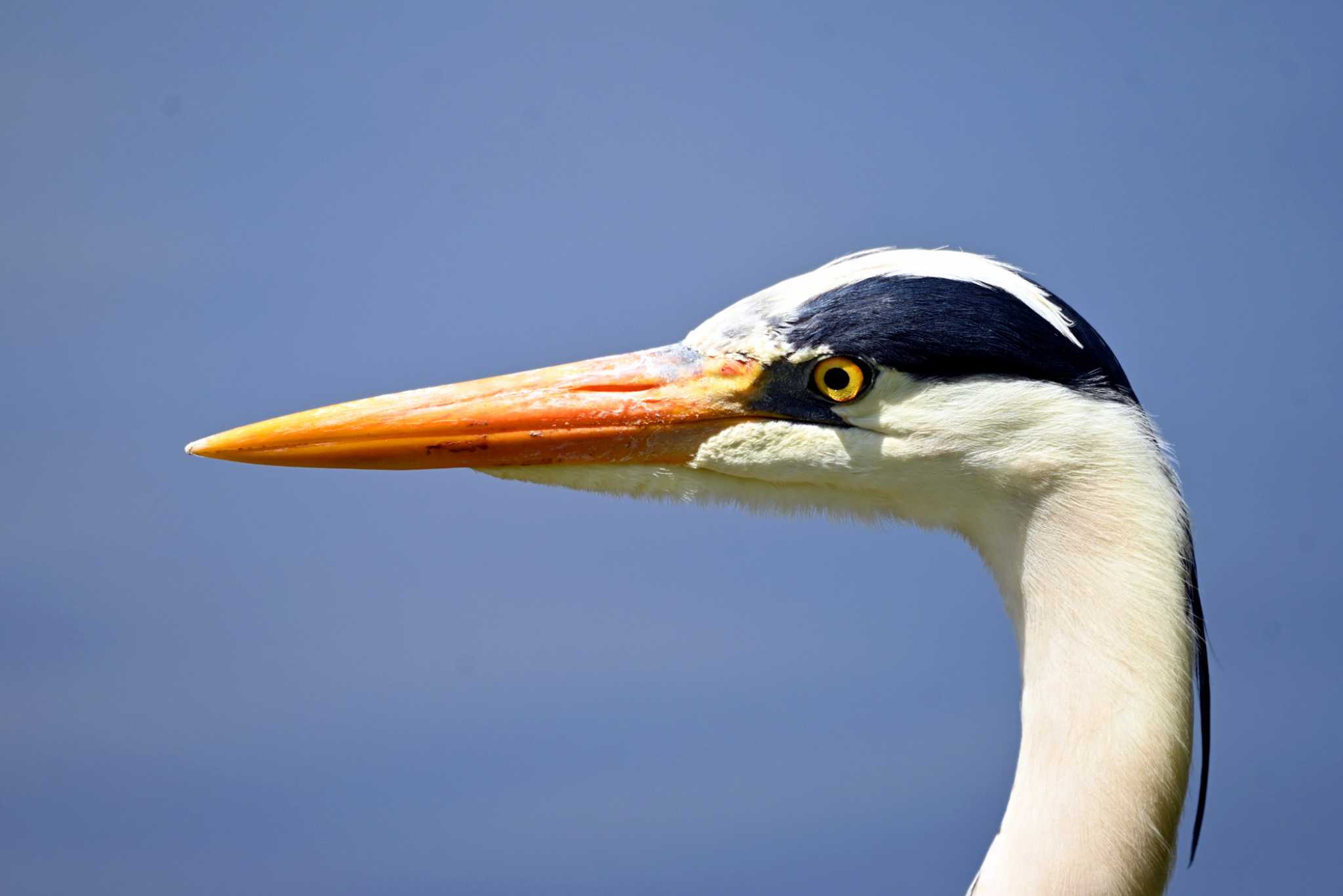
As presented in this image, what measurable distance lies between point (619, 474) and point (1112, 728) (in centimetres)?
96

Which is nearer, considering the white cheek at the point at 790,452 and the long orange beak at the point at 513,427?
the white cheek at the point at 790,452

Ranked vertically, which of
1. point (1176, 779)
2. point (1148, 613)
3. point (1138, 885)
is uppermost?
point (1148, 613)

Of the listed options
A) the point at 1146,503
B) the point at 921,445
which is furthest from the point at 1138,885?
the point at 921,445

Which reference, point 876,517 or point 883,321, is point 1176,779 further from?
point 883,321

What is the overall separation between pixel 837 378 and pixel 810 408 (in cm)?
8

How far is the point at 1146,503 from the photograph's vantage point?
2311 mm

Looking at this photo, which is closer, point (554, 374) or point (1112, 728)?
point (1112, 728)

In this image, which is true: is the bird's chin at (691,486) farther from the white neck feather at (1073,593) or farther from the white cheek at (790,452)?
the white neck feather at (1073,593)

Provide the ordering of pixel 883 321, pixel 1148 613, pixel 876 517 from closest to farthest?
pixel 1148 613 → pixel 883 321 → pixel 876 517

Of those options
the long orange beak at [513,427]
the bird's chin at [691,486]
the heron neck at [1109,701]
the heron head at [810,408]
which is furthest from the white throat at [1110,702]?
the long orange beak at [513,427]

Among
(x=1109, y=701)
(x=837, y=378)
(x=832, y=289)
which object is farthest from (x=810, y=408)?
(x=1109, y=701)

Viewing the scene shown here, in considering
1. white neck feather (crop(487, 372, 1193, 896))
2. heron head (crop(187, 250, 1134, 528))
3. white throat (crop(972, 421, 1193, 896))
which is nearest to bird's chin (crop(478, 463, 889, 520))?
heron head (crop(187, 250, 1134, 528))

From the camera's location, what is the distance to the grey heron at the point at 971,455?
2303mm

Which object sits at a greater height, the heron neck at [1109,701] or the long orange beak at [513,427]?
the long orange beak at [513,427]
